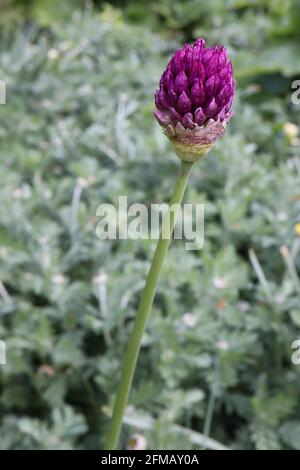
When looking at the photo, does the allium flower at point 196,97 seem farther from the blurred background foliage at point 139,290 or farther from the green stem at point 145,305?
the blurred background foliage at point 139,290

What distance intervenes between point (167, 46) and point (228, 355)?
5.33 feet

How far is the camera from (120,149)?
53.7 inches

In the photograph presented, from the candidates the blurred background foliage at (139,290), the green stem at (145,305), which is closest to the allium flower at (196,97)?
the green stem at (145,305)

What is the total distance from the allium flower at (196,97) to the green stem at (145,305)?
0.03 m

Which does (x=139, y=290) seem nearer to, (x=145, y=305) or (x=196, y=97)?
(x=145, y=305)

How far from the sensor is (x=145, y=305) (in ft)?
1.69

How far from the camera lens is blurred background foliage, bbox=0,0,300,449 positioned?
33.3 inches

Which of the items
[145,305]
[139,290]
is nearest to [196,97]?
[145,305]

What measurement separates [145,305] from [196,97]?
188 mm

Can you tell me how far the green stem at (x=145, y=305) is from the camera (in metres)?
0.48

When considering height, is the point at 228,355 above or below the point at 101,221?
below

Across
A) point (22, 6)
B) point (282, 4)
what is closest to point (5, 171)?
point (282, 4)

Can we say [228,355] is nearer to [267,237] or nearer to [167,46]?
[267,237]

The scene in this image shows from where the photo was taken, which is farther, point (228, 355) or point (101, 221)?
point (101, 221)
